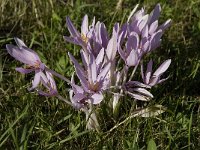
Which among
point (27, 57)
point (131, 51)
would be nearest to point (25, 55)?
point (27, 57)

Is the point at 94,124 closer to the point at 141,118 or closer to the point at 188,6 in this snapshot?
the point at 141,118

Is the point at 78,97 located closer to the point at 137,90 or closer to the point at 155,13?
the point at 137,90

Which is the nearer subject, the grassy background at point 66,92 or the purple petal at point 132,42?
the purple petal at point 132,42

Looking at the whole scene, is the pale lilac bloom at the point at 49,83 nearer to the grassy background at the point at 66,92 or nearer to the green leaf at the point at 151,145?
the grassy background at the point at 66,92

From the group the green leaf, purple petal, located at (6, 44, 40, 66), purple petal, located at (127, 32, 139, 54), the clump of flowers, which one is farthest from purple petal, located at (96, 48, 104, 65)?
the green leaf

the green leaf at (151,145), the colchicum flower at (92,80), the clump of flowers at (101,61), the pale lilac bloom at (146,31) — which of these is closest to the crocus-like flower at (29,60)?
the clump of flowers at (101,61)

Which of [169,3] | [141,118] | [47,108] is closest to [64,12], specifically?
[169,3]
